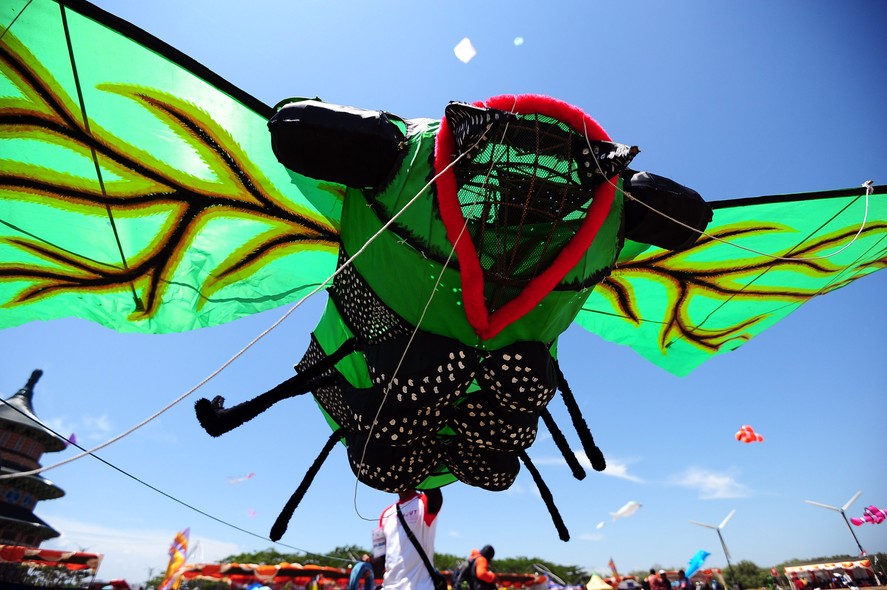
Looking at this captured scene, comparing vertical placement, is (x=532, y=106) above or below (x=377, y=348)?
above

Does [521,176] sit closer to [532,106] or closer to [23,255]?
[532,106]

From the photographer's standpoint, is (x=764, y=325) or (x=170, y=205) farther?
(x=764, y=325)

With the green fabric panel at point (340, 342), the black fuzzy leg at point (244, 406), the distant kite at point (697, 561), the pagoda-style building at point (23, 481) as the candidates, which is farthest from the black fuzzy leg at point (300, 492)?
the pagoda-style building at point (23, 481)

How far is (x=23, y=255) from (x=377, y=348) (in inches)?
86.4

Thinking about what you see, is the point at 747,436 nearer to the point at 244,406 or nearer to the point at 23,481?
the point at 244,406

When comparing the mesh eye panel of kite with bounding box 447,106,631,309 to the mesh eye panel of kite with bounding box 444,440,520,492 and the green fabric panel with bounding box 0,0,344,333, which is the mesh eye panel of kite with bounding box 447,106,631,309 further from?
the green fabric panel with bounding box 0,0,344,333

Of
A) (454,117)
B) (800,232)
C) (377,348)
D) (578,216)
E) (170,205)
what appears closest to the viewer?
(454,117)

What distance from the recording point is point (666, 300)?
3.31 m

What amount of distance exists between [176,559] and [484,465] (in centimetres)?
1164

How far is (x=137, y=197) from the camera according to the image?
2.40 meters

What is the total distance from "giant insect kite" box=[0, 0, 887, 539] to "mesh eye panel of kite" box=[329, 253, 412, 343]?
1 centimetres

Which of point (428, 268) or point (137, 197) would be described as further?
point (137, 197)

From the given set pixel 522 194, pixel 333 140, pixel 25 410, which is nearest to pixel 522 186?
pixel 522 194

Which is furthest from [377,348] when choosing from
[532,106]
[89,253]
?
[89,253]
